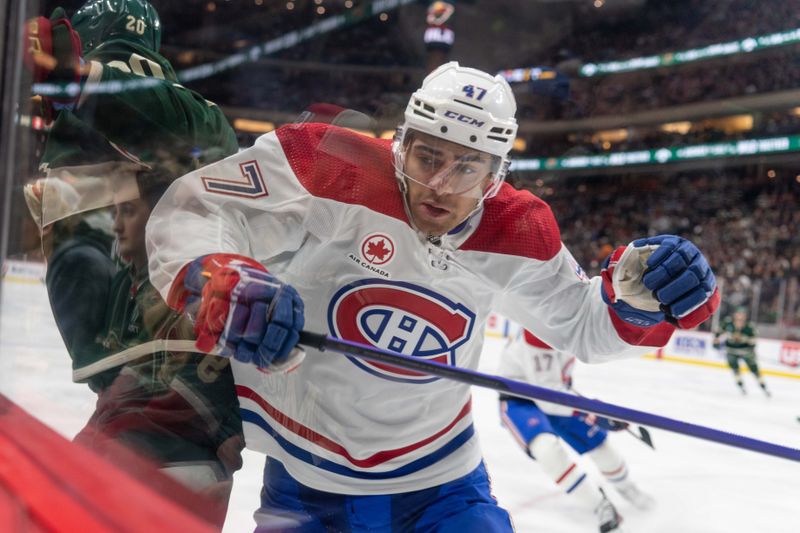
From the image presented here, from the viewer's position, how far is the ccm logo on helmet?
3.34ft

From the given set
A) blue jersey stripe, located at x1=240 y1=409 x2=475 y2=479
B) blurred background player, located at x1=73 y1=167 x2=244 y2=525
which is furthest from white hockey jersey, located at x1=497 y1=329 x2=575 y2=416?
A: blurred background player, located at x1=73 y1=167 x2=244 y2=525

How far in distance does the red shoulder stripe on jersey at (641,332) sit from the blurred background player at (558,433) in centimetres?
123

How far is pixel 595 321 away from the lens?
115 cm

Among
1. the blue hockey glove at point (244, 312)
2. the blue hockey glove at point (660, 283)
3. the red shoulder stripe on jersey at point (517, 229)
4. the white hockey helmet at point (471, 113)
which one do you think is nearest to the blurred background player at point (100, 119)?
the blue hockey glove at point (244, 312)

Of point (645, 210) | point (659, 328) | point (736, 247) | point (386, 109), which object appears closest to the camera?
point (386, 109)

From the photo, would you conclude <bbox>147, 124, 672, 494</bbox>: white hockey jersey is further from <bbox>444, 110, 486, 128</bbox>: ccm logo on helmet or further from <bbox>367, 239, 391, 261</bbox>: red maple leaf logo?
<bbox>444, 110, 486, 128</bbox>: ccm logo on helmet

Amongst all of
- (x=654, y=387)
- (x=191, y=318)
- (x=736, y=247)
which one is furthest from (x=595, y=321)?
(x=654, y=387)

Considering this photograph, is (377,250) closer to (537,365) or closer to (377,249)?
(377,249)

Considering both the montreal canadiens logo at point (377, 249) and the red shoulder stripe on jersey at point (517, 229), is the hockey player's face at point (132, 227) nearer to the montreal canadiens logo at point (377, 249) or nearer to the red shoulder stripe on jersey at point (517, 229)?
the montreal canadiens logo at point (377, 249)

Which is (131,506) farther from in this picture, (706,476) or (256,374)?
(706,476)

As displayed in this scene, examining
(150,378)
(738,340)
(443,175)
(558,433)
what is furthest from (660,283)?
(738,340)

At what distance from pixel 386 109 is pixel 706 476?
2139 millimetres

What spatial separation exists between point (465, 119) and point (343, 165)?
0.19 m

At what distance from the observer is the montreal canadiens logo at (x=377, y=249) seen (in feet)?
3.39
